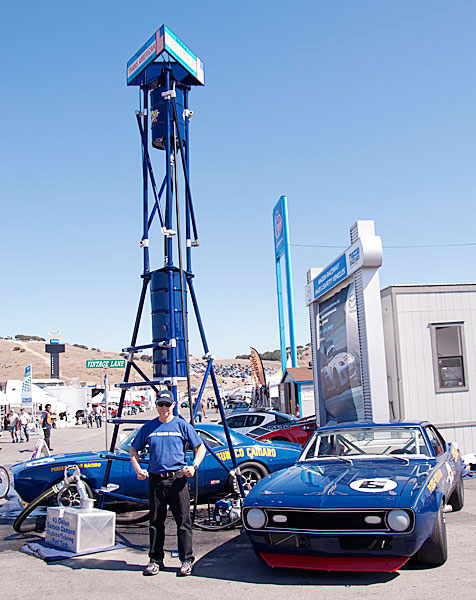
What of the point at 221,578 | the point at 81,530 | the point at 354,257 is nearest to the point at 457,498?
the point at 221,578

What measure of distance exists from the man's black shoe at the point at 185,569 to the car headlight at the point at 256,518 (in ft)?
2.50

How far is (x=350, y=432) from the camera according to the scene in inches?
276

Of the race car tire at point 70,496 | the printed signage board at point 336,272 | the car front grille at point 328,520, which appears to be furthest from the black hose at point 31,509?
the printed signage board at point 336,272

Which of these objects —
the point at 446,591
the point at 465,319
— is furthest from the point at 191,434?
the point at 465,319

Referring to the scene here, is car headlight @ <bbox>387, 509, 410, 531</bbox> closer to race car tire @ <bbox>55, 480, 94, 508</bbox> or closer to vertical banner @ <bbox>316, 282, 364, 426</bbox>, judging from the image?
race car tire @ <bbox>55, 480, 94, 508</bbox>

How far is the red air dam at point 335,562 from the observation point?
15.6 ft

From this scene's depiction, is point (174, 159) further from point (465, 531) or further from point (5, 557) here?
point (465, 531)

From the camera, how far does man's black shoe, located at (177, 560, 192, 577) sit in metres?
5.30

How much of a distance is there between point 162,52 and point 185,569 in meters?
6.97

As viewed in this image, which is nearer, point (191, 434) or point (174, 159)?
point (191, 434)

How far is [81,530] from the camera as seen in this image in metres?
6.24

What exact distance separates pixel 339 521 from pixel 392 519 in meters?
0.43

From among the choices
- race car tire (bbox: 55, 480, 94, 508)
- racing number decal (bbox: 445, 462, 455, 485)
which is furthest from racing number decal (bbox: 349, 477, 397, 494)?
race car tire (bbox: 55, 480, 94, 508)

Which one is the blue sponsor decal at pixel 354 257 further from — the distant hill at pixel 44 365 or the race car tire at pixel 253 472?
the distant hill at pixel 44 365
